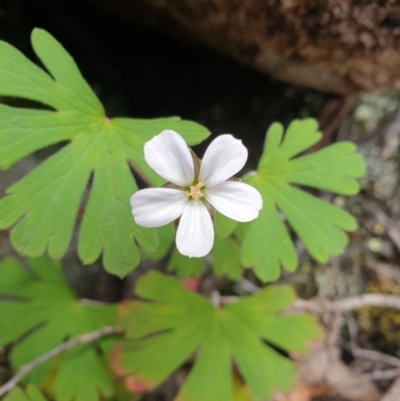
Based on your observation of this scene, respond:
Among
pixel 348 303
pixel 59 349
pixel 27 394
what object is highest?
pixel 348 303

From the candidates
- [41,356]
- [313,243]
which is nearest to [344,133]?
[313,243]

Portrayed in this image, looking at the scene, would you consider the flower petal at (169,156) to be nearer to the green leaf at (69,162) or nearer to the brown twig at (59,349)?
the green leaf at (69,162)

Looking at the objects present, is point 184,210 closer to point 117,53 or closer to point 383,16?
point 383,16

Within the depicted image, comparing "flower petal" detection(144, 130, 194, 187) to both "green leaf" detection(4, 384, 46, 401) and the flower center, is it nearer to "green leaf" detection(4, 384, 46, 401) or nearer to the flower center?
the flower center

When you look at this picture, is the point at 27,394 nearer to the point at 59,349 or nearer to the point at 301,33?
the point at 59,349

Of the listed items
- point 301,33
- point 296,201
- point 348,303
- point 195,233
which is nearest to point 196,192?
point 195,233

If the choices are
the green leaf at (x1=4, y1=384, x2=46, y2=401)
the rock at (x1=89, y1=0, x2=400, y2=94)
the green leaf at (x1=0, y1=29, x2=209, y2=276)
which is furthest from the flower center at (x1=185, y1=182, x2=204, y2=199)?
the green leaf at (x1=4, y1=384, x2=46, y2=401)

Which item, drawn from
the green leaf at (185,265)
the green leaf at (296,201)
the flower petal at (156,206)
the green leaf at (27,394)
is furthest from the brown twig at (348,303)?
the flower petal at (156,206)
